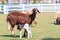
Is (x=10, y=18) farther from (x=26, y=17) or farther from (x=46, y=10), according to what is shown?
(x=46, y=10)

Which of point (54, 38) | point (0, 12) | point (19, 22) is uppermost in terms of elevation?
point (19, 22)

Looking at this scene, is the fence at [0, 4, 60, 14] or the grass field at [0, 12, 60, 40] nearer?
the grass field at [0, 12, 60, 40]

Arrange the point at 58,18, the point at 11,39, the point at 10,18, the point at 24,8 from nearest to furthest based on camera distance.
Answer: the point at 11,39
the point at 10,18
the point at 58,18
the point at 24,8

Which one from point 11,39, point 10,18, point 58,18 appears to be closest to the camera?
point 11,39

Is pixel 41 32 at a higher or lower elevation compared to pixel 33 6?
higher

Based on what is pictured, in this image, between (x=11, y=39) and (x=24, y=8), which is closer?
(x=11, y=39)

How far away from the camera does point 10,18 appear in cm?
1116

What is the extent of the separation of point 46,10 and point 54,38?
19.2 meters

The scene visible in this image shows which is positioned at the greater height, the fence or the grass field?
the grass field

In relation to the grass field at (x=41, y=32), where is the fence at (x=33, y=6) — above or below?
below

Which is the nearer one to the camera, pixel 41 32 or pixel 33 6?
pixel 41 32

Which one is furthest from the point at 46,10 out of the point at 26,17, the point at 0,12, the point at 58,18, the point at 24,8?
the point at 26,17

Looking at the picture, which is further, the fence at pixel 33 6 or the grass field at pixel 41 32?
the fence at pixel 33 6

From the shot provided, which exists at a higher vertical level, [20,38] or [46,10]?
[20,38]
